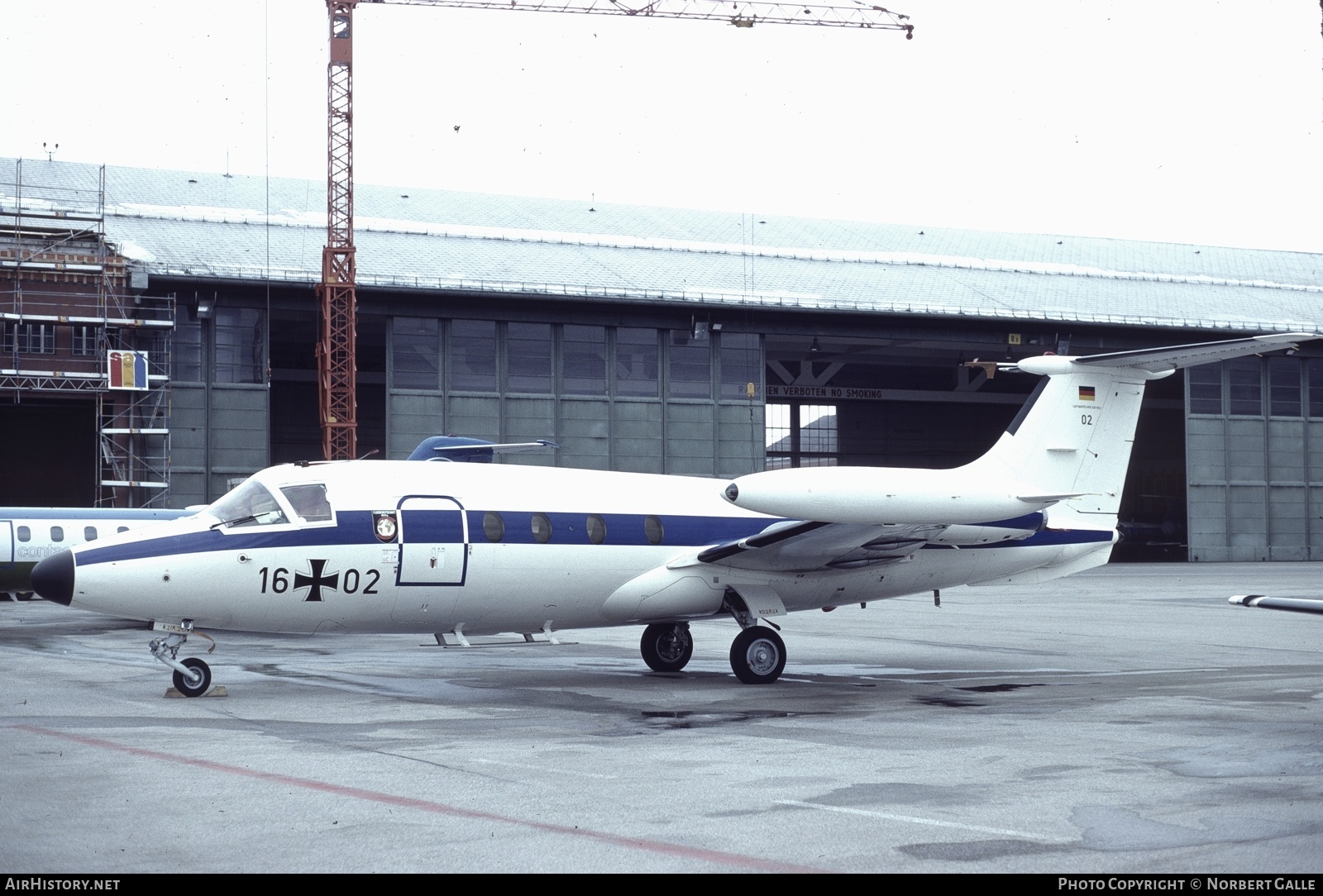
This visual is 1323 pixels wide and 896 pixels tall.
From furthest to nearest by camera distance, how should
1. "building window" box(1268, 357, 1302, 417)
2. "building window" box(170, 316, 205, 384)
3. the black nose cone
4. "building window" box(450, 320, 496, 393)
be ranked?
"building window" box(1268, 357, 1302, 417)
"building window" box(450, 320, 496, 393)
"building window" box(170, 316, 205, 384)
the black nose cone

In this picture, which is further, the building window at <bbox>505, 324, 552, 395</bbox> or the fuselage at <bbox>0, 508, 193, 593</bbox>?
the building window at <bbox>505, 324, 552, 395</bbox>

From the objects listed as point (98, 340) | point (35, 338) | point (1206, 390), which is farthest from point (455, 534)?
point (1206, 390)

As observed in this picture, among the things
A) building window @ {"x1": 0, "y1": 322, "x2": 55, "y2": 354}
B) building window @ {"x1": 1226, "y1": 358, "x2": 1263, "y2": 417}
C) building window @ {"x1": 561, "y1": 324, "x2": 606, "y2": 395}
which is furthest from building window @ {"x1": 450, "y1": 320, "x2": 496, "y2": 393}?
building window @ {"x1": 1226, "y1": 358, "x2": 1263, "y2": 417}

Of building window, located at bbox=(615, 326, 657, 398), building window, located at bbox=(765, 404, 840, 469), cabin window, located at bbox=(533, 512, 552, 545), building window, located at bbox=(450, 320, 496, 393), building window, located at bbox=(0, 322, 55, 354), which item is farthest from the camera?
building window, located at bbox=(765, 404, 840, 469)

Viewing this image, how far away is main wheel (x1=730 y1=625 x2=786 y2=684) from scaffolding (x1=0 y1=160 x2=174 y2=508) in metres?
Answer: 35.0

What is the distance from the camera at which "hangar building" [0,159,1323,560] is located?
48.2 meters

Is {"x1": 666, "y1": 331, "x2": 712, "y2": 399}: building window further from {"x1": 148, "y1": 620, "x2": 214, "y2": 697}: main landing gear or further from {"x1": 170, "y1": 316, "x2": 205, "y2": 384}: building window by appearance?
{"x1": 148, "y1": 620, "x2": 214, "y2": 697}: main landing gear

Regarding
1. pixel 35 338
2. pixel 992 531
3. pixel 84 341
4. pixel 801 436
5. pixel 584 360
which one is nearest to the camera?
pixel 992 531

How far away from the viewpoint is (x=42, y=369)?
47.7m

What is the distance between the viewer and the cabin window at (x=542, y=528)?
671 inches

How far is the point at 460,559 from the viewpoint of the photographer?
1641cm

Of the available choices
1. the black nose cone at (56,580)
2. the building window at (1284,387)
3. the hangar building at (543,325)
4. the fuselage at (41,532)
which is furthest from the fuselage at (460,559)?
the building window at (1284,387)

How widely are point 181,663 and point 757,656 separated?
7316 mm

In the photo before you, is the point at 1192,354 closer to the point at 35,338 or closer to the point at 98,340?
the point at 98,340
